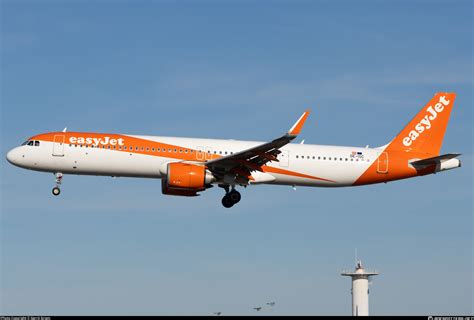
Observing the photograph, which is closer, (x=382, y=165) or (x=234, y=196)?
(x=234, y=196)

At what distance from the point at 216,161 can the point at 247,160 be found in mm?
2053

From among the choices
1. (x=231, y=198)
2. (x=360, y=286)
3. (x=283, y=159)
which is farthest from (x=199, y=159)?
(x=360, y=286)

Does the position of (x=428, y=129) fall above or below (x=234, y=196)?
above

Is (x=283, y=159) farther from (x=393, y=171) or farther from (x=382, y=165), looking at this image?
(x=393, y=171)

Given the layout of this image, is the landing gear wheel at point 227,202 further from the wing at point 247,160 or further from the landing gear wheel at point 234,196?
the wing at point 247,160

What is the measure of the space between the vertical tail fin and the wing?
9.75 metres

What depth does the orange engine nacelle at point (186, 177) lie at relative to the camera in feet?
157

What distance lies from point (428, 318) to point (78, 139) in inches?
907

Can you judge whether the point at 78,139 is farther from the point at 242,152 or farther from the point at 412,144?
the point at 412,144

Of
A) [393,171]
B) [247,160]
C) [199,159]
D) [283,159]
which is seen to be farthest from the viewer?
[393,171]

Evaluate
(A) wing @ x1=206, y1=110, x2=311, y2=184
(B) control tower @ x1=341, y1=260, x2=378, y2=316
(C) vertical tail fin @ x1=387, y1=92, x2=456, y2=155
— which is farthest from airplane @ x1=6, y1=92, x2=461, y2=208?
(B) control tower @ x1=341, y1=260, x2=378, y2=316

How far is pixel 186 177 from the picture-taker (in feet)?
157

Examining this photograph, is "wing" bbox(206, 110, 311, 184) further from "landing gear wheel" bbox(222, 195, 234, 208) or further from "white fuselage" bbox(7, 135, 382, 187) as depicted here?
"landing gear wheel" bbox(222, 195, 234, 208)

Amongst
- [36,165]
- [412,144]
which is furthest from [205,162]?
[412,144]
